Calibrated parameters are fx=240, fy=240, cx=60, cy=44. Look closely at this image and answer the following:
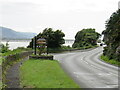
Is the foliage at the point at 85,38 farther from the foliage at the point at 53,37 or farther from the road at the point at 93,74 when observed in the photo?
the road at the point at 93,74

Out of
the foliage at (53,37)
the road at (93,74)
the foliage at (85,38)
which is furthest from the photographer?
the foliage at (85,38)

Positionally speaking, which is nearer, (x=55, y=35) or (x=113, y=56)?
(x=113, y=56)

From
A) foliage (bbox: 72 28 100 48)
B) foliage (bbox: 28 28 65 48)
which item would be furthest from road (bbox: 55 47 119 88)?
foliage (bbox: 72 28 100 48)

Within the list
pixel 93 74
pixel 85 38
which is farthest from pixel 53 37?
pixel 93 74

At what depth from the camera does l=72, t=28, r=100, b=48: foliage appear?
107 m

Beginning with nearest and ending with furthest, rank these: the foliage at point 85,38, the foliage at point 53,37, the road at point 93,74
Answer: the road at point 93,74 → the foliage at point 53,37 → the foliage at point 85,38

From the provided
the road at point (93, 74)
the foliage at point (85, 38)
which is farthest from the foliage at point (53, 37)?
the road at point (93, 74)

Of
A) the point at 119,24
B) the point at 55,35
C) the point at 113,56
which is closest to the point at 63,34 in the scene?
the point at 55,35

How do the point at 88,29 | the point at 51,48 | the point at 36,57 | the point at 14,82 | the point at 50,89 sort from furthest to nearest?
the point at 88,29 → the point at 51,48 → the point at 36,57 → the point at 14,82 → the point at 50,89

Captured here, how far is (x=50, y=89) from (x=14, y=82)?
9.78 feet

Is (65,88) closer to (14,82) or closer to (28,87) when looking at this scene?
(28,87)

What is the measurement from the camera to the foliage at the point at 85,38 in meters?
107

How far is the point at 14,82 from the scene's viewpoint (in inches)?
636

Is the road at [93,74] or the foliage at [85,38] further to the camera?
the foliage at [85,38]
